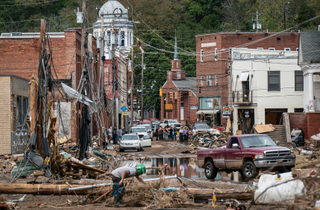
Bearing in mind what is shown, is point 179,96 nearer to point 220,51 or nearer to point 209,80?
point 209,80

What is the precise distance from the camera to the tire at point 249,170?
61.6ft

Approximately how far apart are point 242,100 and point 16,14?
Answer: 58171 millimetres

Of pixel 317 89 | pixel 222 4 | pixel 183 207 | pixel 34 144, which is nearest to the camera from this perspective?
pixel 183 207

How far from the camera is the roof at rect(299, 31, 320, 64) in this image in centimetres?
3572

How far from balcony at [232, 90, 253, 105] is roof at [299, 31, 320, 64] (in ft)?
44.1

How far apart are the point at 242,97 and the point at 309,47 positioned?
15314mm

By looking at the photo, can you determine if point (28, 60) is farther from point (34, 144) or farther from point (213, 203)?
point (213, 203)

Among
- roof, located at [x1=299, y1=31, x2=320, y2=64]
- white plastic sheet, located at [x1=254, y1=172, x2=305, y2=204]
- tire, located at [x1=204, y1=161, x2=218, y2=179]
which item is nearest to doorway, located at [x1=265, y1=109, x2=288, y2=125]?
roof, located at [x1=299, y1=31, x2=320, y2=64]

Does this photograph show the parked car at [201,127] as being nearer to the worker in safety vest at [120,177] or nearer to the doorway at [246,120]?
the doorway at [246,120]

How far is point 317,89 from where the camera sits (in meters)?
36.7

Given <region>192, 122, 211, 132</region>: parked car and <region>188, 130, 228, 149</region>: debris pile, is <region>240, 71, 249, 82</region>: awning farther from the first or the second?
<region>188, 130, 228, 149</region>: debris pile

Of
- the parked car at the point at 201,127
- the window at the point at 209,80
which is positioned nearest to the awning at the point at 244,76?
the parked car at the point at 201,127

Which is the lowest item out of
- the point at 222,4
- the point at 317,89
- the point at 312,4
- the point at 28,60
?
the point at 317,89

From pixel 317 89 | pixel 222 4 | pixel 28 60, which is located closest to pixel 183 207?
pixel 317 89
